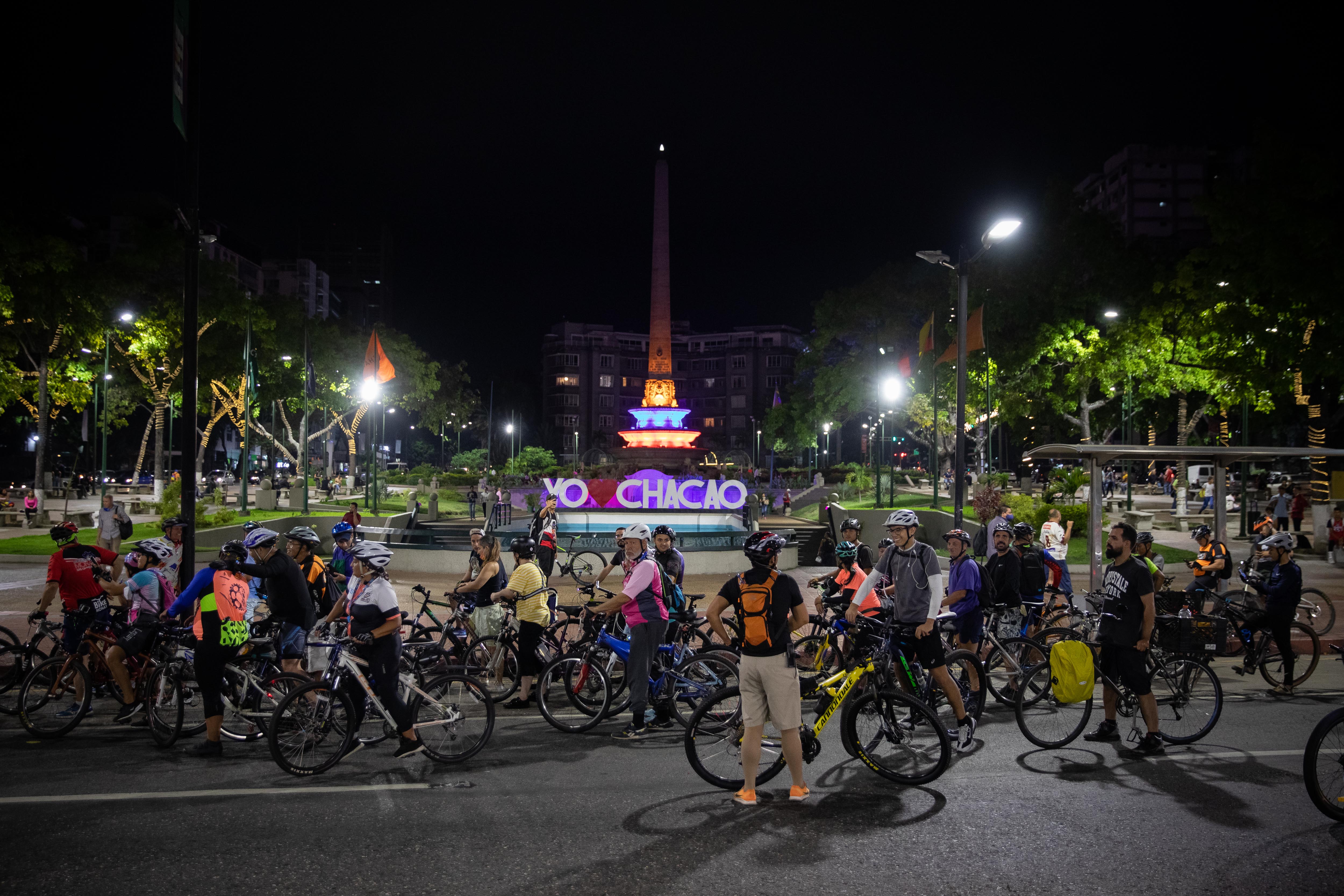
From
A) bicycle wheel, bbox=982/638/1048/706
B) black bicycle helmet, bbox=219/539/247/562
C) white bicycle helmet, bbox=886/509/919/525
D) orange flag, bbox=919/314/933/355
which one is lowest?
bicycle wheel, bbox=982/638/1048/706

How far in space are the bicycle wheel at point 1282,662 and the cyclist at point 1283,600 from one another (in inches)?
3.0

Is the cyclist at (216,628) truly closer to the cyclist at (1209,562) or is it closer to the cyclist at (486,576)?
the cyclist at (486,576)

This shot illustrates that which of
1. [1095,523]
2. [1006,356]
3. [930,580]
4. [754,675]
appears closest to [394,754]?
[754,675]

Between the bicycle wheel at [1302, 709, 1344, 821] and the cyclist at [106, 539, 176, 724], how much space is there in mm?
9144

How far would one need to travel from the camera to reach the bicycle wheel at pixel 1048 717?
7742mm

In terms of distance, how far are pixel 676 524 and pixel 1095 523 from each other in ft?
57.4

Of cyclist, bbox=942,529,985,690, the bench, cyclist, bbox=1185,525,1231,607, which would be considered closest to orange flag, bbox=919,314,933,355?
the bench

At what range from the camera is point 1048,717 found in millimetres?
7758

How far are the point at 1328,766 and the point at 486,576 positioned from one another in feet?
23.8

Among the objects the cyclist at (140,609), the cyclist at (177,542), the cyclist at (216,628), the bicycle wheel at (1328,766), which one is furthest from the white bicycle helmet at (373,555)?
the bicycle wheel at (1328,766)

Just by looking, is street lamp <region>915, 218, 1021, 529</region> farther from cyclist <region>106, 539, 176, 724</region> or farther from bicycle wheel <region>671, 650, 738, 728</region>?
cyclist <region>106, 539, 176, 724</region>

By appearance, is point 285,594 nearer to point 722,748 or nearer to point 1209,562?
point 722,748

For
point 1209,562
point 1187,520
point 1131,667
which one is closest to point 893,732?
point 1131,667

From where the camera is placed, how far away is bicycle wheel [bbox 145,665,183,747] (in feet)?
25.3
